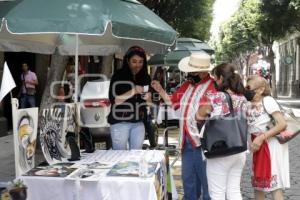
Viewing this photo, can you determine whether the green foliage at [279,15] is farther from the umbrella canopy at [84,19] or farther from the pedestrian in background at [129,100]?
the umbrella canopy at [84,19]

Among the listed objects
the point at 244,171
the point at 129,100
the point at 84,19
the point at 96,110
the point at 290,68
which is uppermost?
the point at 84,19

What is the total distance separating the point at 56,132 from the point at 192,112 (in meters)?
1.44

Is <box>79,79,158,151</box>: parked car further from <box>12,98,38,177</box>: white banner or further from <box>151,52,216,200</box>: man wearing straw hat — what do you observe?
<box>12,98,38,177</box>: white banner

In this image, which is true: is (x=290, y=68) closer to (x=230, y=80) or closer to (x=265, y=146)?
(x=265, y=146)

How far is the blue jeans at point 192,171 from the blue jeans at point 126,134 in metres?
0.55

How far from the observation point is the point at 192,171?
5.32m

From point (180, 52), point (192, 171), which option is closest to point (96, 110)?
point (192, 171)


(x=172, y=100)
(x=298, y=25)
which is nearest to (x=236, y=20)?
(x=298, y=25)

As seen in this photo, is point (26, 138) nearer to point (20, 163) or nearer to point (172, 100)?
point (20, 163)

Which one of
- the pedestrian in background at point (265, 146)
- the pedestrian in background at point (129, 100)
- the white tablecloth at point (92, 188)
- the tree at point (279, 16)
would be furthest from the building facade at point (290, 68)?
the white tablecloth at point (92, 188)

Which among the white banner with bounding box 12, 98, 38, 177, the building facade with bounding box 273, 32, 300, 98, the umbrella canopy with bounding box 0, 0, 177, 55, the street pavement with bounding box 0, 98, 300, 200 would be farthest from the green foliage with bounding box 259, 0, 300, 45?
the white banner with bounding box 12, 98, 38, 177

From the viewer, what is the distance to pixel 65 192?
4223 mm

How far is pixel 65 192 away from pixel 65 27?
1426mm

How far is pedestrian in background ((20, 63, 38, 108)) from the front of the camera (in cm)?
1379
